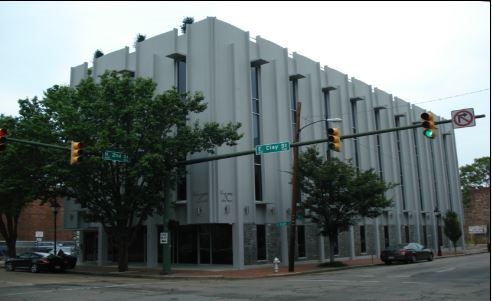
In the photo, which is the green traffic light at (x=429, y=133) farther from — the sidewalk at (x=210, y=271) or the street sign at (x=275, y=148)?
the sidewalk at (x=210, y=271)

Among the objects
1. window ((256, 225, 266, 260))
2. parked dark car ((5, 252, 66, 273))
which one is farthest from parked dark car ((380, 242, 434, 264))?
parked dark car ((5, 252, 66, 273))

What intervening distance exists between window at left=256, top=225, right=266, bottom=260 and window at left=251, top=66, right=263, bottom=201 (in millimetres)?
1763

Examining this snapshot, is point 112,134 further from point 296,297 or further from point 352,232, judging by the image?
point 352,232

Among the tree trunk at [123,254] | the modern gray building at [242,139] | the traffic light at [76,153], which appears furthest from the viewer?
the modern gray building at [242,139]

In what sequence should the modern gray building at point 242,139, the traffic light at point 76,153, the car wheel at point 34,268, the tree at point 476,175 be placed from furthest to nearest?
the tree at point 476,175, the car wheel at point 34,268, the modern gray building at point 242,139, the traffic light at point 76,153

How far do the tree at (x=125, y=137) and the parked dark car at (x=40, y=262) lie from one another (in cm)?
456

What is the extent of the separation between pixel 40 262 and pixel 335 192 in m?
17.5

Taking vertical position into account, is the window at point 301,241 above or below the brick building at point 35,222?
below

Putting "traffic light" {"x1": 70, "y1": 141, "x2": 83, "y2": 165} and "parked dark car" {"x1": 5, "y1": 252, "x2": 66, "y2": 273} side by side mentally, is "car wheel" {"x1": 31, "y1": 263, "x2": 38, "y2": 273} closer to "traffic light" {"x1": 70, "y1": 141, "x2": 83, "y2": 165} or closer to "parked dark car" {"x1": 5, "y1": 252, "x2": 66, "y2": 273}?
"parked dark car" {"x1": 5, "y1": 252, "x2": 66, "y2": 273}

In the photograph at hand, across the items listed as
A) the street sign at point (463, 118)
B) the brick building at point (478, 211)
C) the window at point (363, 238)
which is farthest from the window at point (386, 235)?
the brick building at point (478, 211)

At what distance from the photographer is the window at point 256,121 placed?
106ft

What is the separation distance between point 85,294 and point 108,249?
63.7 ft

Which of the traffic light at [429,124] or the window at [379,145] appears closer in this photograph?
the traffic light at [429,124]

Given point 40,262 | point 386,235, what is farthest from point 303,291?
point 386,235
